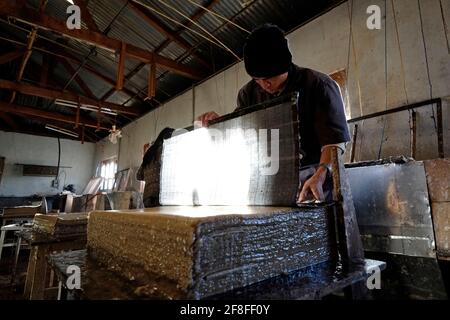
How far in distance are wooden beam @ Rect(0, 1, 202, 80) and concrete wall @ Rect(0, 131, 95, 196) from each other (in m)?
9.10

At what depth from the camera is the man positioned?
4.02ft

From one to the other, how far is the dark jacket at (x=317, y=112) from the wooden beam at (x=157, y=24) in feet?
15.2

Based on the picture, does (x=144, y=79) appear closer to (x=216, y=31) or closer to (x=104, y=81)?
(x=104, y=81)

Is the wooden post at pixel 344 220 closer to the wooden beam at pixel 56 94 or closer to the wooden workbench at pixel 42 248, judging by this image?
the wooden workbench at pixel 42 248

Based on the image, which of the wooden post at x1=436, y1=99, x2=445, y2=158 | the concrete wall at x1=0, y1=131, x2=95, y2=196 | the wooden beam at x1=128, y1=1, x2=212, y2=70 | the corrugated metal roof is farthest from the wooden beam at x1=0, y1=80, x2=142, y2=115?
the wooden post at x1=436, y1=99, x2=445, y2=158

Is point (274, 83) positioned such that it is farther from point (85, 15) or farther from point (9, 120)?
point (9, 120)

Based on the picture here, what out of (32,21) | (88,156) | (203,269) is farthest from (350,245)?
(88,156)

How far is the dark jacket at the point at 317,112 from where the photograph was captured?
124cm

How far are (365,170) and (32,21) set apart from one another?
564 centimetres

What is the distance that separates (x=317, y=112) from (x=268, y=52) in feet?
1.36

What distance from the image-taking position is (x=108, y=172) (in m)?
11.2

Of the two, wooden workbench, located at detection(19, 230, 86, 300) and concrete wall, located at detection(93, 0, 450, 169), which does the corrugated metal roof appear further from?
wooden workbench, located at detection(19, 230, 86, 300)

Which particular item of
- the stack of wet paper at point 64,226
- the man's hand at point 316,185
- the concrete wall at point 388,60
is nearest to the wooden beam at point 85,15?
the concrete wall at point 388,60
